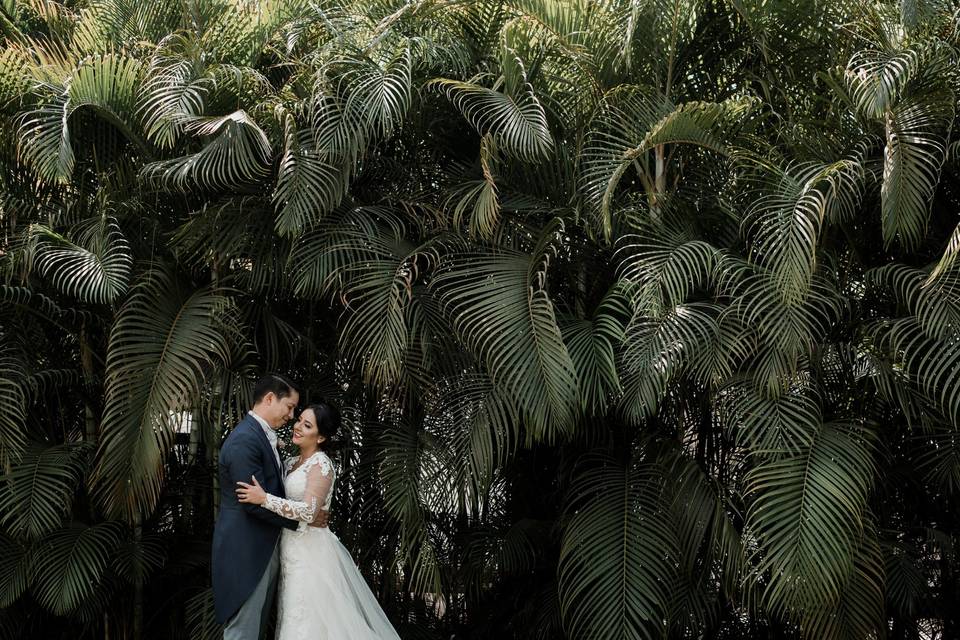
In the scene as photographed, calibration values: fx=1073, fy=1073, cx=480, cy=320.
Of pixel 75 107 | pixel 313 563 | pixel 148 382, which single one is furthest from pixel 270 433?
pixel 75 107

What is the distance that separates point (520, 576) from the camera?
5793 mm

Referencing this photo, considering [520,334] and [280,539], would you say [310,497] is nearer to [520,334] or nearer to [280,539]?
[280,539]

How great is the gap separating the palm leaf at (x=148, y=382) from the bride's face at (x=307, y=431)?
27.3 inches

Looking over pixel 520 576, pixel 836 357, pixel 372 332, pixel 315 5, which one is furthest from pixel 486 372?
pixel 315 5

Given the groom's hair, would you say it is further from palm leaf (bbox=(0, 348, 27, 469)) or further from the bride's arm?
palm leaf (bbox=(0, 348, 27, 469))

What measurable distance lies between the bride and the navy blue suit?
0.47 ft

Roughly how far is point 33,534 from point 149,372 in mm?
971

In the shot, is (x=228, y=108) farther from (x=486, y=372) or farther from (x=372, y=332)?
(x=486, y=372)

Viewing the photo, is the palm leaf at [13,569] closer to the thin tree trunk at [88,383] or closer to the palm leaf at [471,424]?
the thin tree trunk at [88,383]

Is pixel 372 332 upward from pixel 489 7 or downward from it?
downward

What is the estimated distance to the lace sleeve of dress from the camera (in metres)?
4.47

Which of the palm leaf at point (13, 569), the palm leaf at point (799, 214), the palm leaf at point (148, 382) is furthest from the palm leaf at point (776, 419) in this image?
the palm leaf at point (13, 569)

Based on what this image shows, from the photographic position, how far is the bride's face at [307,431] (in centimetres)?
470

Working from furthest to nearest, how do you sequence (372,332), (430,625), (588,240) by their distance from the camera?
(430,625) < (588,240) < (372,332)
